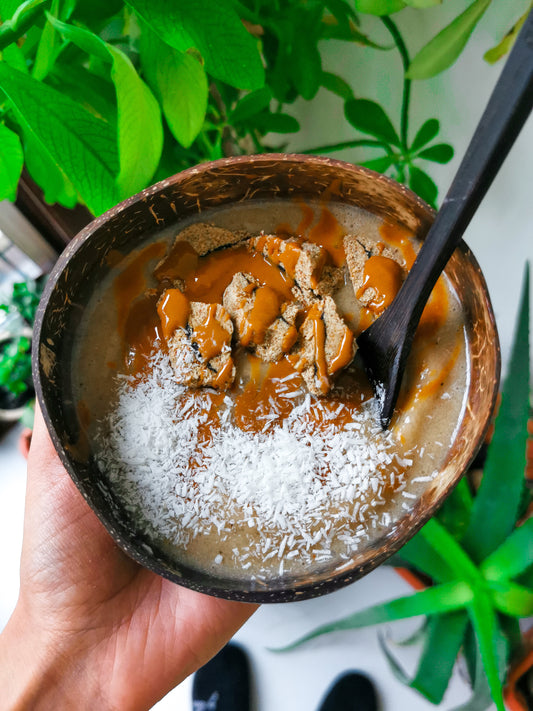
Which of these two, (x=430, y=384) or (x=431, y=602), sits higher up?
(x=430, y=384)

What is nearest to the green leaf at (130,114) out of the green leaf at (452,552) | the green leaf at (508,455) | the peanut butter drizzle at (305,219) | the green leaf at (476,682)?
the peanut butter drizzle at (305,219)

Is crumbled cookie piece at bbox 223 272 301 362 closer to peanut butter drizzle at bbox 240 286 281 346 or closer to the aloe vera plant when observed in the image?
peanut butter drizzle at bbox 240 286 281 346

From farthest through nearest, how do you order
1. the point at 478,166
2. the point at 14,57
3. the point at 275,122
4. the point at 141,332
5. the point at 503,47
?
1. the point at 503,47
2. the point at 275,122
3. the point at 141,332
4. the point at 14,57
5. the point at 478,166

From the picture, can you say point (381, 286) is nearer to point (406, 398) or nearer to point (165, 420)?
point (406, 398)

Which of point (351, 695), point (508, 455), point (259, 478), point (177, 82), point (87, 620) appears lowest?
point (351, 695)

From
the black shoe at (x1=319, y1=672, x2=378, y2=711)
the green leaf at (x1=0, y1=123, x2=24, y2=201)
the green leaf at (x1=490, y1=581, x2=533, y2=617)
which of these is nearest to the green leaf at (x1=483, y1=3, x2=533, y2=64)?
the green leaf at (x1=0, y1=123, x2=24, y2=201)

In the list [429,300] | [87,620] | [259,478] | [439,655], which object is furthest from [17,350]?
[439,655]

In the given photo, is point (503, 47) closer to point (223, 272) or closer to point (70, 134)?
point (223, 272)
